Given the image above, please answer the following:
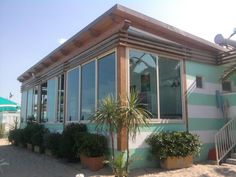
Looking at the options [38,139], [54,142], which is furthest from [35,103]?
[54,142]

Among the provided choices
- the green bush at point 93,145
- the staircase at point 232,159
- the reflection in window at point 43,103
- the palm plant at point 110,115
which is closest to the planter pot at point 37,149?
the reflection in window at point 43,103

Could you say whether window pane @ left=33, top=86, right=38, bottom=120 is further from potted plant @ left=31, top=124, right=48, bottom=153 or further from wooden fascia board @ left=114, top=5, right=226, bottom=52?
wooden fascia board @ left=114, top=5, right=226, bottom=52

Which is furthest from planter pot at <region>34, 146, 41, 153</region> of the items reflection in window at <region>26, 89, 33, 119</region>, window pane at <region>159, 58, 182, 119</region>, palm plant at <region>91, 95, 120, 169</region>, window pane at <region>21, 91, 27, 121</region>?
window pane at <region>159, 58, 182, 119</region>

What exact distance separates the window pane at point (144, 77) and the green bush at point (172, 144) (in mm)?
835

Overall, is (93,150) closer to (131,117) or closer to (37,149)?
(131,117)

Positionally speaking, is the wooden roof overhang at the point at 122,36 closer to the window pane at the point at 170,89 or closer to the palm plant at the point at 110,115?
the window pane at the point at 170,89

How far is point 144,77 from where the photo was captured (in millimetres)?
8719

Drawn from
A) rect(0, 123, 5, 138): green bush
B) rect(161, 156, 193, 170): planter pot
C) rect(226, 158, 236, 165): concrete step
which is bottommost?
rect(226, 158, 236, 165): concrete step

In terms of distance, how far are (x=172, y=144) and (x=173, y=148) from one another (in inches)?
4.8

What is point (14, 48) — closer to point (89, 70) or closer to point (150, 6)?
point (89, 70)

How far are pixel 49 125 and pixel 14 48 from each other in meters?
4.59

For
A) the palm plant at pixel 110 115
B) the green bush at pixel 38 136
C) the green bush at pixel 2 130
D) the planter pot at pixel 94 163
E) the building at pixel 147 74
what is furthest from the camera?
the green bush at pixel 2 130

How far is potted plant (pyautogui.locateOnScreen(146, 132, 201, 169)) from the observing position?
7.89 m

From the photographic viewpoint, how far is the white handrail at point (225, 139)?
9.18 metres
